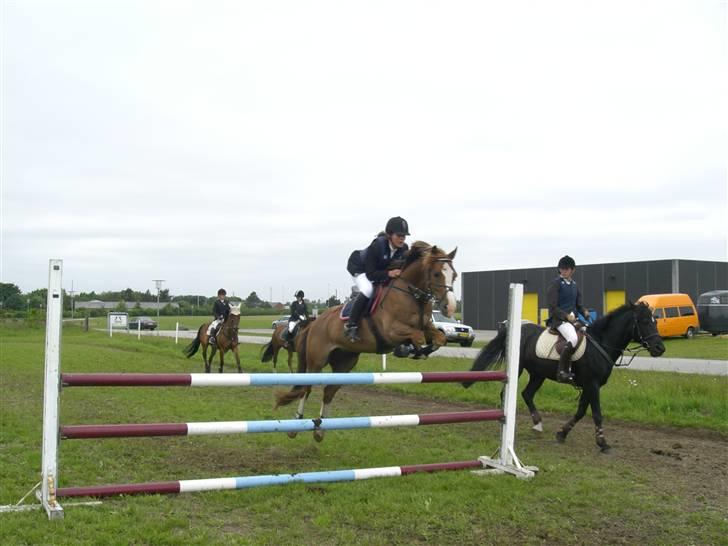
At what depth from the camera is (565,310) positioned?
349 inches

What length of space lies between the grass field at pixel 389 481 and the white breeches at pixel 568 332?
1345 millimetres

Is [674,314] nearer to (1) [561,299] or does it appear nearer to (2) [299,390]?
(1) [561,299]

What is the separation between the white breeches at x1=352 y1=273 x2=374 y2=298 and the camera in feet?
22.2

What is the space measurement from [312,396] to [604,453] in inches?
241

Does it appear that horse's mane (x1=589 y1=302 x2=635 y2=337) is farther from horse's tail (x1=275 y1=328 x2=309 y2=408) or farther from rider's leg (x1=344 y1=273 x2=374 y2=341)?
horse's tail (x1=275 y1=328 x2=309 y2=408)

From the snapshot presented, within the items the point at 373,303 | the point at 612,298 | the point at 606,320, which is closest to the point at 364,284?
the point at 373,303

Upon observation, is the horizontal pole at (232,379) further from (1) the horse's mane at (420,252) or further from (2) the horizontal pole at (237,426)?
(1) the horse's mane at (420,252)

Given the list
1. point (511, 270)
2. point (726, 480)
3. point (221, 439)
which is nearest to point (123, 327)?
point (511, 270)

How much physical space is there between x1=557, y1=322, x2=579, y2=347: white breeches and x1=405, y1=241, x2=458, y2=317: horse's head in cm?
280

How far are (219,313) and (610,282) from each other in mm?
25385

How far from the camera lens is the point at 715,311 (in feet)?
99.3

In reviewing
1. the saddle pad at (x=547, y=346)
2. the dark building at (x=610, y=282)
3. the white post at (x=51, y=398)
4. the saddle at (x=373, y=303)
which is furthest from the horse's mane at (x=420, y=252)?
the dark building at (x=610, y=282)

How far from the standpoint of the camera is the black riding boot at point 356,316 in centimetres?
675

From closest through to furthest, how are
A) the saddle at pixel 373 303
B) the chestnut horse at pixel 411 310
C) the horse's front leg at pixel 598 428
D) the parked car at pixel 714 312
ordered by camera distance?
1. the chestnut horse at pixel 411 310
2. the saddle at pixel 373 303
3. the horse's front leg at pixel 598 428
4. the parked car at pixel 714 312
